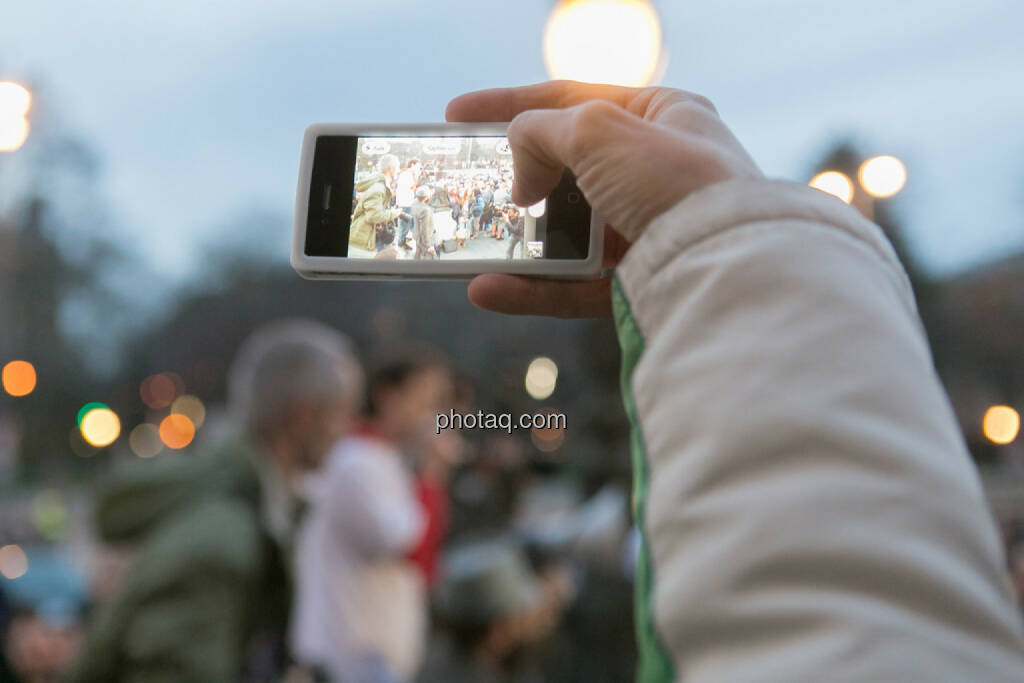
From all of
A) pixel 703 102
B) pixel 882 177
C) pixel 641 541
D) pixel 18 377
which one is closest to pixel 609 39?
pixel 882 177

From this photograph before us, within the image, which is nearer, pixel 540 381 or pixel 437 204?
pixel 437 204

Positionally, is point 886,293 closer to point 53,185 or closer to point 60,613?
point 60,613

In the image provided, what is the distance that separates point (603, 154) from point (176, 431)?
59.3 ft

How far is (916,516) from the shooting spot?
396 mm

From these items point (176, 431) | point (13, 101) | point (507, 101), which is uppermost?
point (13, 101)

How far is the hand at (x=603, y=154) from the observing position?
67 centimetres

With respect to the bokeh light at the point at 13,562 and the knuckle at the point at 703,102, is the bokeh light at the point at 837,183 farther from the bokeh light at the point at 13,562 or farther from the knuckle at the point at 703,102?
the bokeh light at the point at 13,562

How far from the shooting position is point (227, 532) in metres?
1.98

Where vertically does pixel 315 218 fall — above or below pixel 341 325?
below

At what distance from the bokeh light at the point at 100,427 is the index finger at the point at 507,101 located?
12645 millimetres

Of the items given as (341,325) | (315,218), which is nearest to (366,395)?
(315,218)

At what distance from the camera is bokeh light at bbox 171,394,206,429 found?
15805mm

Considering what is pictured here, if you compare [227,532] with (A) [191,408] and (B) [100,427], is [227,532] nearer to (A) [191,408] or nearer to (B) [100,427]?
(B) [100,427]

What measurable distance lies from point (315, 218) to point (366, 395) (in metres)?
2.08
